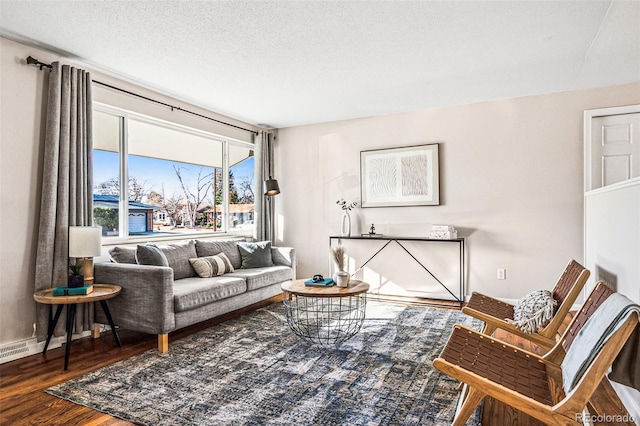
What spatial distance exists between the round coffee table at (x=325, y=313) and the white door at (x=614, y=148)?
2885 mm

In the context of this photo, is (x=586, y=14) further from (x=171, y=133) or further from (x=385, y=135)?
(x=171, y=133)

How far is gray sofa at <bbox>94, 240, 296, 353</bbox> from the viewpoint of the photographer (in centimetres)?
307

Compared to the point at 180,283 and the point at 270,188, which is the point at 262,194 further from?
the point at 180,283

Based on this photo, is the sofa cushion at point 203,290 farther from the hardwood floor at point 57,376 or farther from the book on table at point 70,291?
the book on table at point 70,291

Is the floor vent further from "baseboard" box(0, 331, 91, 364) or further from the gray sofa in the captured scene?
the gray sofa

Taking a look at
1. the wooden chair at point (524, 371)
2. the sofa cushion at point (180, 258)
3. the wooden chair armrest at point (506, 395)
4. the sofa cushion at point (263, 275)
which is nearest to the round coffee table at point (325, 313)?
the sofa cushion at point (263, 275)

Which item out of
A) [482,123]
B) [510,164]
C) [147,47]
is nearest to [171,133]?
[147,47]

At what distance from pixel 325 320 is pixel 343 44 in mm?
2578

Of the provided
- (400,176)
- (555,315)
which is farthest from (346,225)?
(555,315)

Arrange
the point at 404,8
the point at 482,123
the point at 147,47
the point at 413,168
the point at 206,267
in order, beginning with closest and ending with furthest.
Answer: the point at 404,8
the point at 147,47
the point at 206,267
the point at 482,123
the point at 413,168

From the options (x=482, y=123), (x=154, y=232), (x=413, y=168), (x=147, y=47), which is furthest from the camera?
(x=413, y=168)

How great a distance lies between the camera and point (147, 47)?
3.12 metres

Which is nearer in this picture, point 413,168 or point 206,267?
point 206,267

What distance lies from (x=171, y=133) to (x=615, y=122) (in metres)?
4.98
